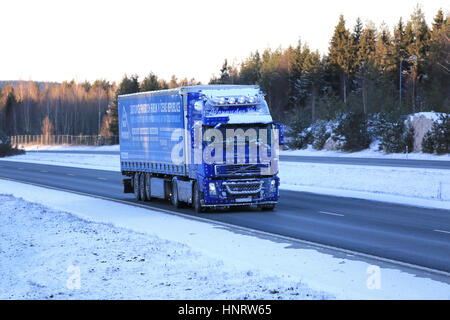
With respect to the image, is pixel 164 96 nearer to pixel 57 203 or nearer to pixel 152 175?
pixel 152 175

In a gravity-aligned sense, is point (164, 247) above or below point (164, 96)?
below

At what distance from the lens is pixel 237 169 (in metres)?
21.6

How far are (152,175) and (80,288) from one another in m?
15.5

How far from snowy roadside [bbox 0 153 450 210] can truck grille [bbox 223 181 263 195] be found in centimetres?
580

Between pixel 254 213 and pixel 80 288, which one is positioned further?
pixel 254 213

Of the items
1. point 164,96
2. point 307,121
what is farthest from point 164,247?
point 307,121

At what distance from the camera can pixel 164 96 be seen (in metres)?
24.2

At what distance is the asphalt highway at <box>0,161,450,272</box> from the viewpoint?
14.1 meters

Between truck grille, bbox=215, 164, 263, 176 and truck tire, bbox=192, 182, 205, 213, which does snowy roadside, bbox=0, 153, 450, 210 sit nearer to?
truck grille, bbox=215, 164, 263, 176

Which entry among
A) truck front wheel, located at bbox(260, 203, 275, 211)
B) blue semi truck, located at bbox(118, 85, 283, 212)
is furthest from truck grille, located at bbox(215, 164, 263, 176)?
truck front wheel, located at bbox(260, 203, 275, 211)

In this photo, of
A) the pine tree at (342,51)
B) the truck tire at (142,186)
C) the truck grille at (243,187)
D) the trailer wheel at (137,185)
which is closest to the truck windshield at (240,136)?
the truck grille at (243,187)

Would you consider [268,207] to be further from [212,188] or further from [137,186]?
[137,186]

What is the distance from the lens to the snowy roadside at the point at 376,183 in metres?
26.1
